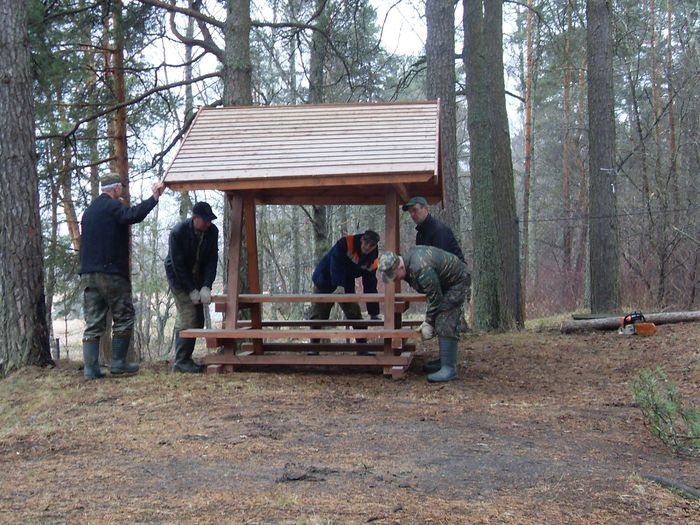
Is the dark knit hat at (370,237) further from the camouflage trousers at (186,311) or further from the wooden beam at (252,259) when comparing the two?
the camouflage trousers at (186,311)

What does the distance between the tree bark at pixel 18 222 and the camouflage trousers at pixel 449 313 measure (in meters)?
4.07

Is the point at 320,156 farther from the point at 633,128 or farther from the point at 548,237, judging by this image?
the point at 548,237

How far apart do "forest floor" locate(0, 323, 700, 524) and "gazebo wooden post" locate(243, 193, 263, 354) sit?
0.56 m

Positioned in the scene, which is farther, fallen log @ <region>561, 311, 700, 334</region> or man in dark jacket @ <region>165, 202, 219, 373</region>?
fallen log @ <region>561, 311, 700, 334</region>

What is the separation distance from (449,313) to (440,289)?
0.31 meters

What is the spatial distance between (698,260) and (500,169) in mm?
7155

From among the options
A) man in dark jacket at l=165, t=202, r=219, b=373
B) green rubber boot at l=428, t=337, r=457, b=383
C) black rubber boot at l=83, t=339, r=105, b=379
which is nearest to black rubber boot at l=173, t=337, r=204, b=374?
man in dark jacket at l=165, t=202, r=219, b=373

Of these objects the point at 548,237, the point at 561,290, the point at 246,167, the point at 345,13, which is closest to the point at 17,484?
the point at 246,167

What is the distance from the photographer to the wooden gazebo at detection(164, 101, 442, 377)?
6.82 m

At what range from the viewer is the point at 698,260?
1622cm

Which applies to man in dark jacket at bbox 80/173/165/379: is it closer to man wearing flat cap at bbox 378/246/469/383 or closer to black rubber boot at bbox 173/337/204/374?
black rubber boot at bbox 173/337/204/374

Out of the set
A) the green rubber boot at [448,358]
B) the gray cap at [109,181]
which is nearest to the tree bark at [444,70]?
the green rubber boot at [448,358]

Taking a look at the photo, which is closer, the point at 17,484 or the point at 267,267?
the point at 17,484

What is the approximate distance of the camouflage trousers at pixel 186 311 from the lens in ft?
25.1
